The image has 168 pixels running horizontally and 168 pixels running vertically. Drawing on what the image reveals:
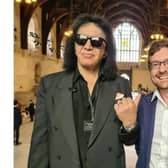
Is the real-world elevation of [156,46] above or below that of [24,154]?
above

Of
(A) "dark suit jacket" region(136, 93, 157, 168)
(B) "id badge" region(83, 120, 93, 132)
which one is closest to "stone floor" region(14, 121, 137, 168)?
(A) "dark suit jacket" region(136, 93, 157, 168)

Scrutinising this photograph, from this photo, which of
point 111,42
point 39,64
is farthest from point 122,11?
point 111,42

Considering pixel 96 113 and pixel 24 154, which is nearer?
pixel 96 113

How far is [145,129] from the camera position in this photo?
7.13 ft

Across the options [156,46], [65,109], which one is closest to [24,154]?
[65,109]

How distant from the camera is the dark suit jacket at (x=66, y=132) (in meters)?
2.12

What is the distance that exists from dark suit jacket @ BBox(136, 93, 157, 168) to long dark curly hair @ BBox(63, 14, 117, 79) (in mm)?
260

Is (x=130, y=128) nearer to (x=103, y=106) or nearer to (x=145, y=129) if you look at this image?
(x=145, y=129)

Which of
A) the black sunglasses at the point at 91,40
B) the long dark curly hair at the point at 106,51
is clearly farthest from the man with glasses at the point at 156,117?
the black sunglasses at the point at 91,40

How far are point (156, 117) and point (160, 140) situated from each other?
0.46 ft

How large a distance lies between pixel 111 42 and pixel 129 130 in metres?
0.53

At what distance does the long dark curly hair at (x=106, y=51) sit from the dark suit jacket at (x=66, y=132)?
77 mm

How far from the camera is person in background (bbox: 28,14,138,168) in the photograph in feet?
6.95

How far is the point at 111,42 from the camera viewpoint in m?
2.26
